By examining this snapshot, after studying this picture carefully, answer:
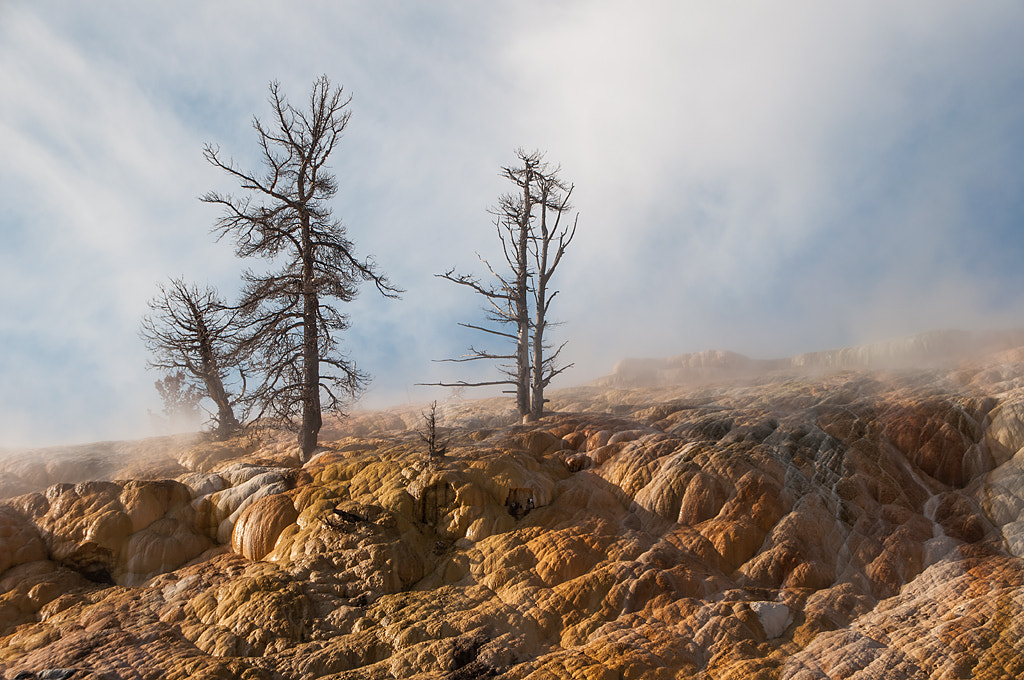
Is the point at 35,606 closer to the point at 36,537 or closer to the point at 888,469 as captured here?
the point at 36,537

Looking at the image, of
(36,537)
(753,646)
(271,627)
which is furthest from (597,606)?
(36,537)

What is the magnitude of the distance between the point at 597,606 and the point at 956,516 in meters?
8.65

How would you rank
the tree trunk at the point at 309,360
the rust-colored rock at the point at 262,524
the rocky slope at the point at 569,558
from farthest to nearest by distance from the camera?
the tree trunk at the point at 309,360, the rust-colored rock at the point at 262,524, the rocky slope at the point at 569,558

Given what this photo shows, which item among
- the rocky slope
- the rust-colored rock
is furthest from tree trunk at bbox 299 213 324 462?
the rust-colored rock

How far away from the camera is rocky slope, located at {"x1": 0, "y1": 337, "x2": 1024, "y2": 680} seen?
9492 mm

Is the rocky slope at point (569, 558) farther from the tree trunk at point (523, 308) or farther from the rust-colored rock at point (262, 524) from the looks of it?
the tree trunk at point (523, 308)

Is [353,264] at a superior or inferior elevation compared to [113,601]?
superior

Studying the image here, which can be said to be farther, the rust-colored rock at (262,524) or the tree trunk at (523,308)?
the tree trunk at (523,308)

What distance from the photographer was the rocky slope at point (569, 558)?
9.49m

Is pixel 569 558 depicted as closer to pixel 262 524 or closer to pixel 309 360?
pixel 262 524

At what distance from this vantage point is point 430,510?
44.8ft

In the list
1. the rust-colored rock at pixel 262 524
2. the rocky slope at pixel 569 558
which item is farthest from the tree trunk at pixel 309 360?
the rust-colored rock at pixel 262 524

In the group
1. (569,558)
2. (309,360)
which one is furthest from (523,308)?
(569,558)

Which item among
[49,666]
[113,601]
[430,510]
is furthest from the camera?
[430,510]
